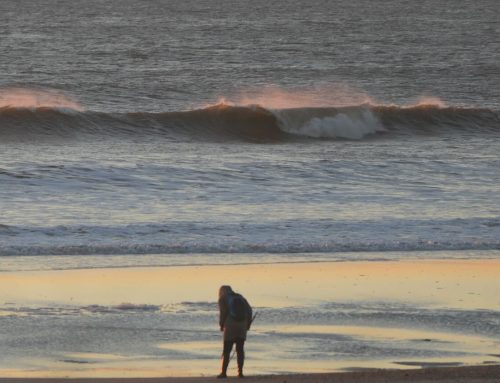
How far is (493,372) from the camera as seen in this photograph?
12297 mm

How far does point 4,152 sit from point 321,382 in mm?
20615

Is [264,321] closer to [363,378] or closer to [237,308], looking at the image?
[237,308]

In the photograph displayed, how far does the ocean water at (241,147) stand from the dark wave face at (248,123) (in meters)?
0.08

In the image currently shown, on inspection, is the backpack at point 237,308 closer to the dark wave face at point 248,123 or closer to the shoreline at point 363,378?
the shoreline at point 363,378

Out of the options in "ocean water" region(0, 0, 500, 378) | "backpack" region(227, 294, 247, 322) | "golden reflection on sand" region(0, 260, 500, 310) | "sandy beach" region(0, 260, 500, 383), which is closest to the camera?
"backpack" region(227, 294, 247, 322)

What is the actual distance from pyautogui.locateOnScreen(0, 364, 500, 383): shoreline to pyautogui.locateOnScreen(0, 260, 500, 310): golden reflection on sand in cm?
290

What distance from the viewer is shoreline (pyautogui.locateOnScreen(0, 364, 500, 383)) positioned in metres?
12.0

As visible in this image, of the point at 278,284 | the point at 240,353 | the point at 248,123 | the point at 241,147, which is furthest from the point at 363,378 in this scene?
the point at 248,123

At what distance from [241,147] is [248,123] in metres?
4.34

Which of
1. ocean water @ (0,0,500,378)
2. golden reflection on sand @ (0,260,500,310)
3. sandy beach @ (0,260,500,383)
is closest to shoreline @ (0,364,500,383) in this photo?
sandy beach @ (0,260,500,383)

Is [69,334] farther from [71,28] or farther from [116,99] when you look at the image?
[71,28]

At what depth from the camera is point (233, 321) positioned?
485 inches

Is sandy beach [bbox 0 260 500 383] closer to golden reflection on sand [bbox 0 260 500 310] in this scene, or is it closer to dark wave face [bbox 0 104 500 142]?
golden reflection on sand [bbox 0 260 500 310]

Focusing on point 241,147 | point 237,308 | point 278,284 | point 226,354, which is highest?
point 241,147
